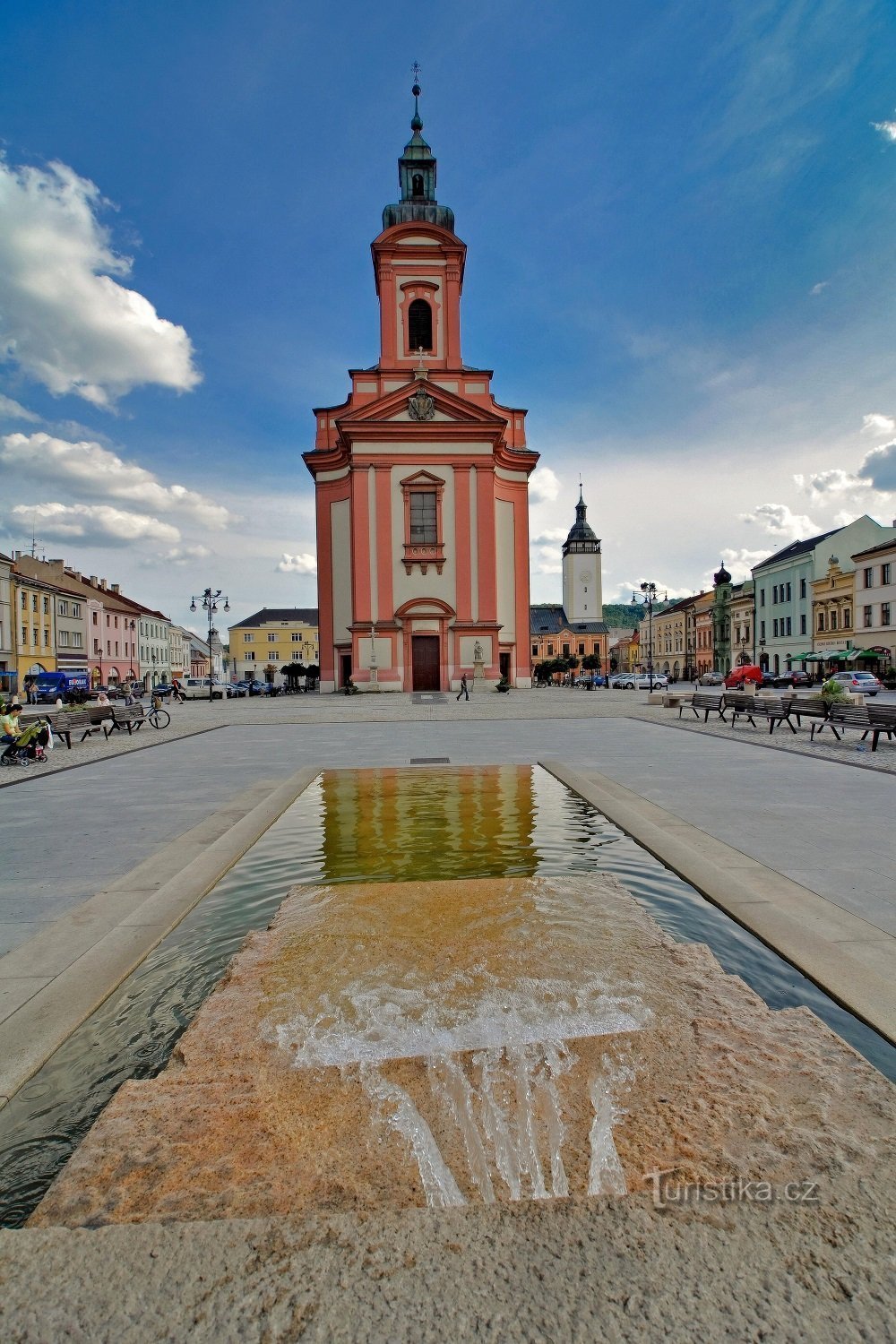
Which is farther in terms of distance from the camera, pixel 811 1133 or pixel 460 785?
pixel 460 785

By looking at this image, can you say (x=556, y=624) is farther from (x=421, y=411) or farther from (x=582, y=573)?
(x=421, y=411)

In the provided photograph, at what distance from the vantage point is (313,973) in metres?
3.97

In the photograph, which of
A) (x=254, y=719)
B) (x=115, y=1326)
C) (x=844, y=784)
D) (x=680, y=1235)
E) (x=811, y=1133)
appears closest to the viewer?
(x=115, y=1326)

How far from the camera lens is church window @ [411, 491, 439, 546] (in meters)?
43.7

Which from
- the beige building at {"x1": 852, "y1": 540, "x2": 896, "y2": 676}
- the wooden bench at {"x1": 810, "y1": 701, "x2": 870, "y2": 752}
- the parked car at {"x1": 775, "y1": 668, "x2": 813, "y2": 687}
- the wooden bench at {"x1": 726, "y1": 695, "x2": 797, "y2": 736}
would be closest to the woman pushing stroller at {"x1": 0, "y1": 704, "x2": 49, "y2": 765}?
the wooden bench at {"x1": 810, "y1": 701, "x2": 870, "y2": 752}

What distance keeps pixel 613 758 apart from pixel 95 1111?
10497mm

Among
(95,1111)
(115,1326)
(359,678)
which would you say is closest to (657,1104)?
(115,1326)

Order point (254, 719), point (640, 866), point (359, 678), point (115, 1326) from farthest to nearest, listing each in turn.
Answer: point (359, 678)
point (254, 719)
point (640, 866)
point (115, 1326)

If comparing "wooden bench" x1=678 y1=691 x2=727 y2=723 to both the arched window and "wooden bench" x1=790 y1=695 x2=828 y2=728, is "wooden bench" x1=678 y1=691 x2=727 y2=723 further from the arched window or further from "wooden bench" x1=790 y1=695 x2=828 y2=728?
the arched window

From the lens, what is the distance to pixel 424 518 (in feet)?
144

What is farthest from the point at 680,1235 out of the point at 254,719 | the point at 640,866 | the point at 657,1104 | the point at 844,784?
the point at 254,719

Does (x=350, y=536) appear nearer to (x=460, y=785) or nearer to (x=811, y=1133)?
(x=460, y=785)

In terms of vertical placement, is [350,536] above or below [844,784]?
above

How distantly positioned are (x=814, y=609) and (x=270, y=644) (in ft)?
273
